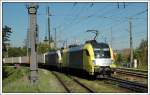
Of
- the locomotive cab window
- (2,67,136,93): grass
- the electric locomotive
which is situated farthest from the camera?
the locomotive cab window

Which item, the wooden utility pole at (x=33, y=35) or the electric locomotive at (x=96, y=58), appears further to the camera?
the electric locomotive at (x=96, y=58)

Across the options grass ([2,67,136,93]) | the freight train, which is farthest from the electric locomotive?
grass ([2,67,136,93])

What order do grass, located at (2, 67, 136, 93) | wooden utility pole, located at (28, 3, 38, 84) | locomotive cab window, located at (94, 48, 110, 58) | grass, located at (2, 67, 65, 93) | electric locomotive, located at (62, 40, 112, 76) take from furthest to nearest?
locomotive cab window, located at (94, 48, 110, 58)
electric locomotive, located at (62, 40, 112, 76)
wooden utility pole, located at (28, 3, 38, 84)
grass, located at (2, 67, 136, 93)
grass, located at (2, 67, 65, 93)

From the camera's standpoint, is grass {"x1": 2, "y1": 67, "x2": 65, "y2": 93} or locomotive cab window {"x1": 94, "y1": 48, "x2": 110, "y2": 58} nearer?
grass {"x1": 2, "y1": 67, "x2": 65, "y2": 93}

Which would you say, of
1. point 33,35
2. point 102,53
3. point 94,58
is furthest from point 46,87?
point 102,53

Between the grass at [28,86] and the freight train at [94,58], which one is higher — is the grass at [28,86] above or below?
below

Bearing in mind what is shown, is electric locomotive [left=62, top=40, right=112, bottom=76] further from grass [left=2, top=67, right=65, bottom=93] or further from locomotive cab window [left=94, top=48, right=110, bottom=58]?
grass [left=2, top=67, right=65, bottom=93]

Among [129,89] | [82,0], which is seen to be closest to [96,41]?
[129,89]

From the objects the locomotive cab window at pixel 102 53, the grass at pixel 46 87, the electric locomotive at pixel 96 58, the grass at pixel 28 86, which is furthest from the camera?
the locomotive cab window at pixel 102 53

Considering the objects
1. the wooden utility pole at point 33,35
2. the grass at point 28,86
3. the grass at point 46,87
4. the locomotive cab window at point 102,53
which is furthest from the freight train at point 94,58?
the wooden utility pole at point 33,35

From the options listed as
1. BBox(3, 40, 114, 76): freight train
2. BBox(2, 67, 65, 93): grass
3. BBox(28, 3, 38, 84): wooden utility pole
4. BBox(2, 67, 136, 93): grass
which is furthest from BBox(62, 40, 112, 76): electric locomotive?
BBox(28, 3, 38, 84): wooden utility pole

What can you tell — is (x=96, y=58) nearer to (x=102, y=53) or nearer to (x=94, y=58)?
(x=94, y=58)

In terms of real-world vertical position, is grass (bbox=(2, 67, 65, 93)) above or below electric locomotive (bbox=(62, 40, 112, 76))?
below

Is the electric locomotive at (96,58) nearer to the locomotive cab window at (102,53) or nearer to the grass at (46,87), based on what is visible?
the locomotive cab window at (102,53)
